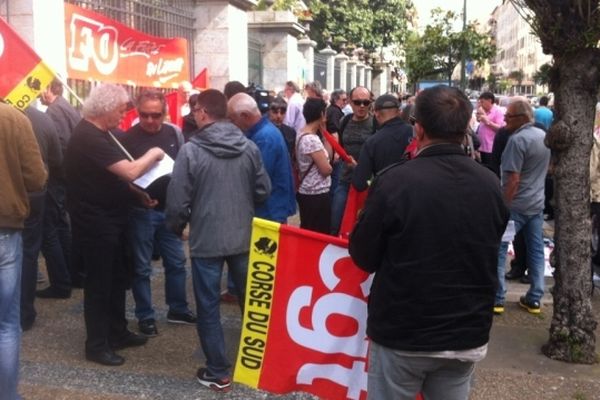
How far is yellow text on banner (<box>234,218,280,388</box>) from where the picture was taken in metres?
3.62

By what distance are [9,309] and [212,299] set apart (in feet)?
3.83

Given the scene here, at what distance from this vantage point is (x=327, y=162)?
6059 mm

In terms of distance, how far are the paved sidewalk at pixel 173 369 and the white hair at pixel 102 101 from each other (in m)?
1.74

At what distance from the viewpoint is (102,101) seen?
4348 millimetres

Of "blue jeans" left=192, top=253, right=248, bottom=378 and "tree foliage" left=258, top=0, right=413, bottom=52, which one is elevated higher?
"tree foliage" left=258, top=0, right=413, bottom=52

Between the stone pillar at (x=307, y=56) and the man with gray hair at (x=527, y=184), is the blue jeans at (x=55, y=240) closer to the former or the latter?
the man with gray hair at (x=527, y=184)

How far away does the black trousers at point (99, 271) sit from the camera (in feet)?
14.6

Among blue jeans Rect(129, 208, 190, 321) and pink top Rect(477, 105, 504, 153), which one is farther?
pink top Rect(477, 105, 504, 153)

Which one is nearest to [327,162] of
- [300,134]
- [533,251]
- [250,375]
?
[300,134]

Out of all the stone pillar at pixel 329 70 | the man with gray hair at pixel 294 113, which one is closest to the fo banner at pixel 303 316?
the man with gray hair at pixel 294 113

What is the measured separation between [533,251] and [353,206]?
1667 mm

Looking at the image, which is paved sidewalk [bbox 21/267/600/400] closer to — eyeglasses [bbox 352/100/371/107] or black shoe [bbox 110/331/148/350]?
black shoe [bbox 110/331/148/350]

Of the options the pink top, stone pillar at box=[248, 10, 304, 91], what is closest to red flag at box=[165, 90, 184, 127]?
the pink top

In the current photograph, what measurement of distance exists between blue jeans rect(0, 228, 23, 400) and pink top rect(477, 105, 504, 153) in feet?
26.7
